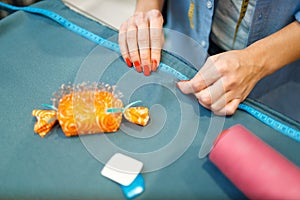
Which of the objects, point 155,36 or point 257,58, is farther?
point 155,36

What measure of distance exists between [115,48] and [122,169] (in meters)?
0.39

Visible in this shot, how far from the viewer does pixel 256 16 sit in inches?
33.0

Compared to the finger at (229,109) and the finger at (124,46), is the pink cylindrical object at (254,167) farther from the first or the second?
the finger at (124,46)

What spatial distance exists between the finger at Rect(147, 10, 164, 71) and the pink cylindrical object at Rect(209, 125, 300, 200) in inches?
12.8

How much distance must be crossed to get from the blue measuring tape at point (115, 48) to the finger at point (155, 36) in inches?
0.9

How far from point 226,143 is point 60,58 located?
21.1 inches

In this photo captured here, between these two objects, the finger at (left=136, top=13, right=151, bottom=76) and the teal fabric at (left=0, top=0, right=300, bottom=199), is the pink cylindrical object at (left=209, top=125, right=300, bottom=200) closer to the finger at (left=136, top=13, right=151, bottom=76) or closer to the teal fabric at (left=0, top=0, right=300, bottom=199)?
the teal fabric at (left=0, top=0, right=300, bottom=199)

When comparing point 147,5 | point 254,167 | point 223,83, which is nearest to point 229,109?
point 223,83

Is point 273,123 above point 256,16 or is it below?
below

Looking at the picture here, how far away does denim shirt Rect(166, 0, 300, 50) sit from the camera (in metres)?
0.83

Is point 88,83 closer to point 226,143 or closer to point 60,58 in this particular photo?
point 60,58

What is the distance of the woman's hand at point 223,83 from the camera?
0.71 m

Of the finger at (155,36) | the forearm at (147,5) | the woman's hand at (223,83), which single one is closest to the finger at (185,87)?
the woman's hand at (223,83)

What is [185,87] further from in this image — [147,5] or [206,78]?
[147,5]
